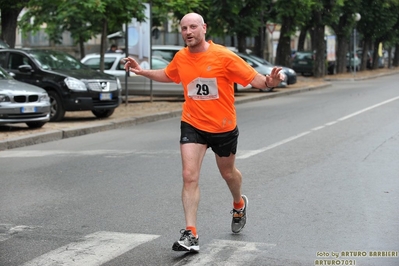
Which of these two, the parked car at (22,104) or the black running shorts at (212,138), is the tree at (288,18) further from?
the black running shorts at (212,138)

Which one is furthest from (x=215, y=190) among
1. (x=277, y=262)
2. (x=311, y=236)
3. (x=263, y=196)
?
(x=277, y=262)


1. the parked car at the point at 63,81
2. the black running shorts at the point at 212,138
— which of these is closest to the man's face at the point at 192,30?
the black running shorts at the point at 212,138

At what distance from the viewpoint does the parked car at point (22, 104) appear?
1538 cm

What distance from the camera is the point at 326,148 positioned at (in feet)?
41.4

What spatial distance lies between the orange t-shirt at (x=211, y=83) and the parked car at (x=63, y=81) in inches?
459

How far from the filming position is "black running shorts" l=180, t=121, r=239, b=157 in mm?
6617

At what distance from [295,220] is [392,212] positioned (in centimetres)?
100

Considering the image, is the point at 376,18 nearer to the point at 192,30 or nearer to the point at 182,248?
the point at 192,30

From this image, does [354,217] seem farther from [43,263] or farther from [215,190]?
[43,263]

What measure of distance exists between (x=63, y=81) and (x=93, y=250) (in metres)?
12.1

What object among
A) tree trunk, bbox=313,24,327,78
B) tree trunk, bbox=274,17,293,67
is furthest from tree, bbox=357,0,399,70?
tree trunk, bbox=274,17,293,67

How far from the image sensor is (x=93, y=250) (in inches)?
250

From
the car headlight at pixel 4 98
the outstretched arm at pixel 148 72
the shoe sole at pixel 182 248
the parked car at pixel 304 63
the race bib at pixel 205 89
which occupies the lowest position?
the parked car at pixel 304 63

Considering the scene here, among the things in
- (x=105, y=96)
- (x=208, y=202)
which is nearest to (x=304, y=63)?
(x=105, y=96)
